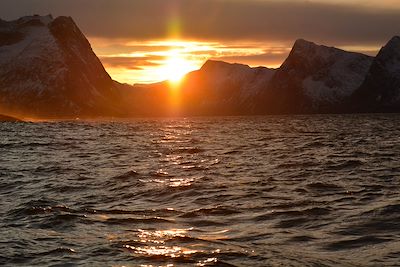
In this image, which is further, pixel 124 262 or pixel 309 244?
pixel 309 244

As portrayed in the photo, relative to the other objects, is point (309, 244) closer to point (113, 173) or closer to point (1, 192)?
point (1, 192)

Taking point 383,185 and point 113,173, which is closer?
point 383,185

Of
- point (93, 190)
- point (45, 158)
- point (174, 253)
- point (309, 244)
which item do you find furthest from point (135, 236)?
point (45, 158)

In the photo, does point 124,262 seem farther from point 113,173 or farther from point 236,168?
point 236,168

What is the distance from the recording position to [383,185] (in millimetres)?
24438

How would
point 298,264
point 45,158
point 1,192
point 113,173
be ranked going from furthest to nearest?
point 45,158 < point 113,173 < point 1,192 < point 298,264

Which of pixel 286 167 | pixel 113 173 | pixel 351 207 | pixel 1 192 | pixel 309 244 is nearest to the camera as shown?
pixel 309 244

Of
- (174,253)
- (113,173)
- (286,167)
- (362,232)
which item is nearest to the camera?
(174,253)

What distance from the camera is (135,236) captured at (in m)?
15.4

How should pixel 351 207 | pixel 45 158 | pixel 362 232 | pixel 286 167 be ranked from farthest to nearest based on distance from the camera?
pixel 45 158
pixel 286 167
pixel 351 207
pixel 362 232

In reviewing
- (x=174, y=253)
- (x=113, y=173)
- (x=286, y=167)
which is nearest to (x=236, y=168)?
(x=286, y=167)

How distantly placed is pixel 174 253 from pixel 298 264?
2926 millimetres

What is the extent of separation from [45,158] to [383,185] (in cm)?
2530

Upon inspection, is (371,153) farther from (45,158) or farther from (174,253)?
(174,253)
